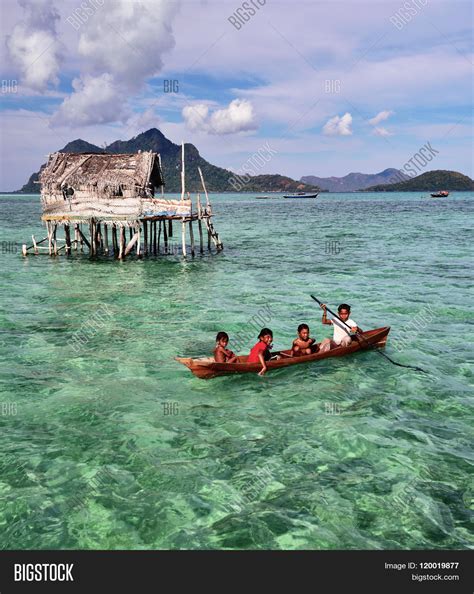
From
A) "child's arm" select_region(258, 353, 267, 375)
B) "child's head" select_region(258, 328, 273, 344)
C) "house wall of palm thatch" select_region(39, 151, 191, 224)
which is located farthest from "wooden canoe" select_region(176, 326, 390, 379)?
"house wall of palm thatch" select_region(39, 151, 191, 224)

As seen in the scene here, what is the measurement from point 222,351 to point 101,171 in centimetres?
2457

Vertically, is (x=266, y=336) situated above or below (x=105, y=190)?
below

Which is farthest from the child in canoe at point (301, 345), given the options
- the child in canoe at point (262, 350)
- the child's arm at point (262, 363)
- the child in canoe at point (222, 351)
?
the child in canoe at point (222, 351)

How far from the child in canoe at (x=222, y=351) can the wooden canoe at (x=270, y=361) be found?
183 millimetres

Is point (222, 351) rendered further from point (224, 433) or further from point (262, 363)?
point (224, 433)

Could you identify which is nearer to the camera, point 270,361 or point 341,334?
Answer: point 270,361

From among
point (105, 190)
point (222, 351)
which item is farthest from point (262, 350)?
point (105, 190)

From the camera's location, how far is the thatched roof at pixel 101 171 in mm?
33156

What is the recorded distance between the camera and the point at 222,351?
13.0m

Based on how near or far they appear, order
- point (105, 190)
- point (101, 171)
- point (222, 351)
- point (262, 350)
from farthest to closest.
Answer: point (101, 171), point (105, 190), point (262, 350), point (222, 351)

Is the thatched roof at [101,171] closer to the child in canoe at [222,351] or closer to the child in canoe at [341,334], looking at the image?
the child in canoe at [341,334]

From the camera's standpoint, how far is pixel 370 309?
2106 centimetres
